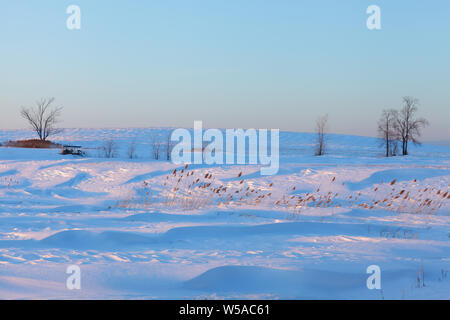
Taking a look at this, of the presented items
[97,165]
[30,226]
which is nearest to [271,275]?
[30,226]

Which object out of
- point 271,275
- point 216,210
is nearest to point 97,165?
point 216,210

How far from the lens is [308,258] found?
579 cm

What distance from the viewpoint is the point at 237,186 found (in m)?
16.4

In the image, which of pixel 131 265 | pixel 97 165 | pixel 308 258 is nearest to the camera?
pixel 131 265
